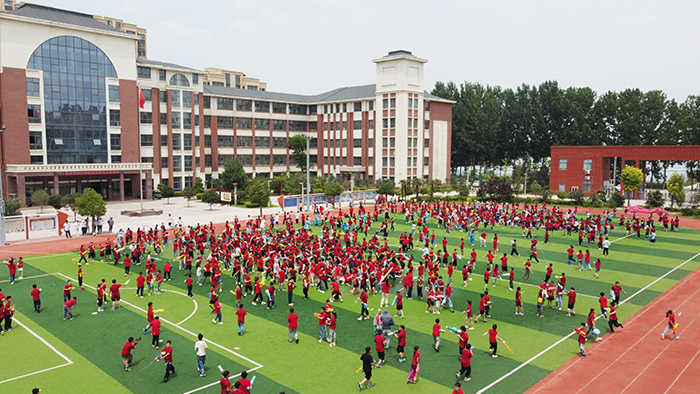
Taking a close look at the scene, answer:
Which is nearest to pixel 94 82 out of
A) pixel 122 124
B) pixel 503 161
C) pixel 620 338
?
pixel 122 124

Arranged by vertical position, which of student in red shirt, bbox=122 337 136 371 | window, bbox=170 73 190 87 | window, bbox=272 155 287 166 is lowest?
student in red shirt, bbox=122 337 136 371

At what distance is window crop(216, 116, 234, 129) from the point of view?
8038cm

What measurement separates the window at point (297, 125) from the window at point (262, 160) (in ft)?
24.2

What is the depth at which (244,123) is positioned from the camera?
275 ft

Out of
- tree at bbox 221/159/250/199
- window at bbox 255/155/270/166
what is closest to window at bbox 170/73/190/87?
tree at bbox 221/159/250/199

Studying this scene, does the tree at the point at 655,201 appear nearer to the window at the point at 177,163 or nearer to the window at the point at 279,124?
the window at the point at 279,124

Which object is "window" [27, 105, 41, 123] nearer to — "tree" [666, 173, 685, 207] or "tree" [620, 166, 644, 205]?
"tree" [620, 166, 644, 205]

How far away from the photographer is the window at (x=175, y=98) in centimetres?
7112

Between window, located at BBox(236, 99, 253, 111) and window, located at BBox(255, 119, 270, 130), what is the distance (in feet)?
8.38

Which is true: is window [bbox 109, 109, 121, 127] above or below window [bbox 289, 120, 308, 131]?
below

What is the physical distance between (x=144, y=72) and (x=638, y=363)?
6871cm

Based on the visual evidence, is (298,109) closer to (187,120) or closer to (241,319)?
(187,120)

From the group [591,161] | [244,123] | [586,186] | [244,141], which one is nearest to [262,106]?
[244,123]

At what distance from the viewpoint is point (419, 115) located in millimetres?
80250
